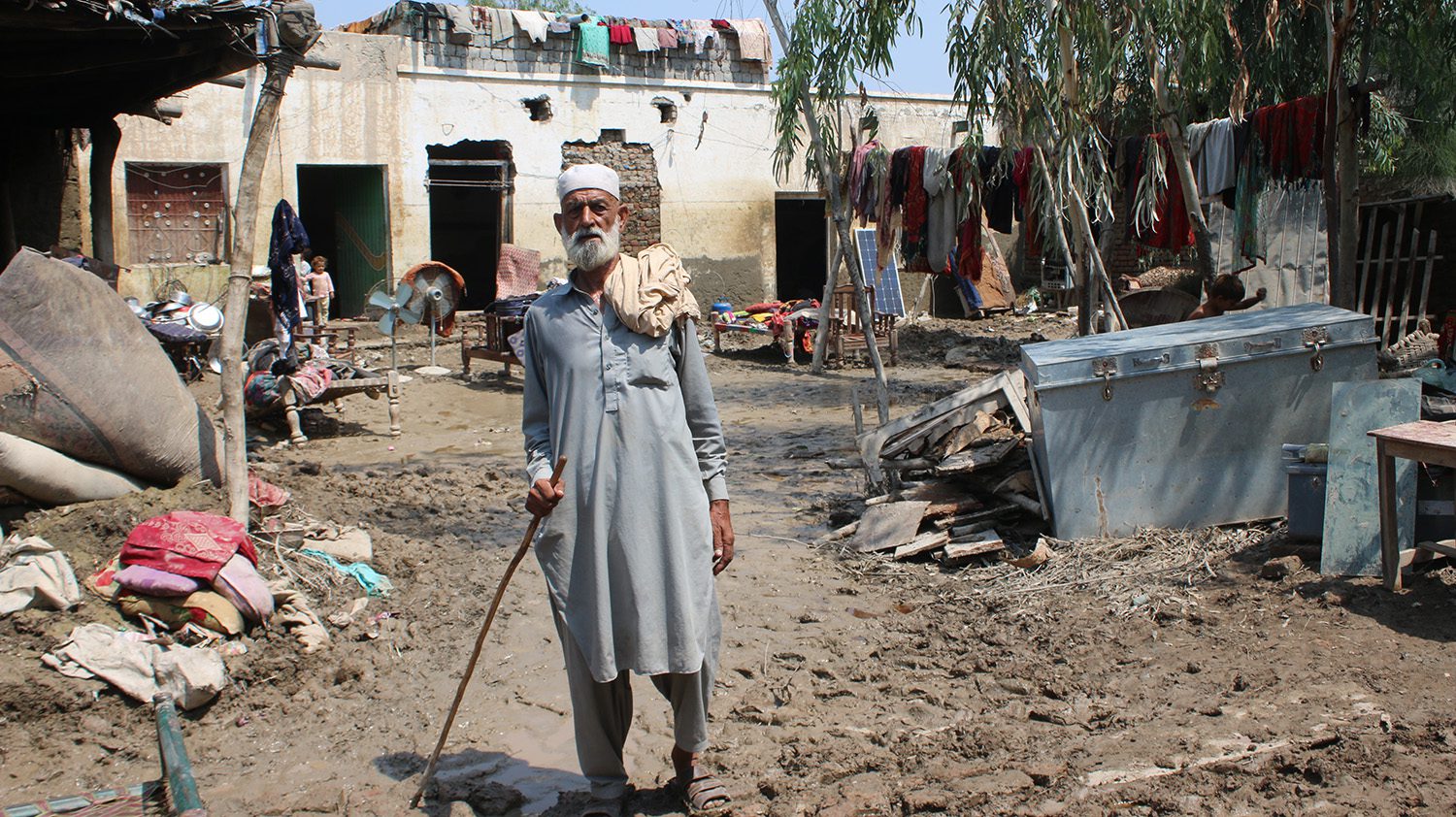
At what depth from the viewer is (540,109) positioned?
60.1 ft

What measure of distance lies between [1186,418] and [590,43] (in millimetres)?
14754

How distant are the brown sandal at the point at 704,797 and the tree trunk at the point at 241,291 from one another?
2.98 meters

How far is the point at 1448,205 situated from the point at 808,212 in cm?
1402

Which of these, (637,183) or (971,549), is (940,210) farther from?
(637,183)

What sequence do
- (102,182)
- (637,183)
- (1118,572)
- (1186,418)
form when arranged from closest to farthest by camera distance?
(1118,572) < (1186,418) < (102,182) < (637,183)

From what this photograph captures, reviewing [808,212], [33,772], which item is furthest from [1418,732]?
[808,212]

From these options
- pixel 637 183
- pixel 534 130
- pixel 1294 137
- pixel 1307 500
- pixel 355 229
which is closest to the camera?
pixel 1307 500

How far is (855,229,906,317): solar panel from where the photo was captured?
15.8m

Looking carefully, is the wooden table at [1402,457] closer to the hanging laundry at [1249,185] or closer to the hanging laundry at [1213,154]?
the hanging laundry at [1249,185]

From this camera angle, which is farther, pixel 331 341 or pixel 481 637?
pixel 331 341

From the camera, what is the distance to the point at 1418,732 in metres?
3.43

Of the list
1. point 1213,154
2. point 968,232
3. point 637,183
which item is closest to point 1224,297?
point 1213,154

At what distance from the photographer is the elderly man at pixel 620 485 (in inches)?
120

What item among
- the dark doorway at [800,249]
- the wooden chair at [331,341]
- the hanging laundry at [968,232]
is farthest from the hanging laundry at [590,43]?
the hanging laundry at [968,232]
